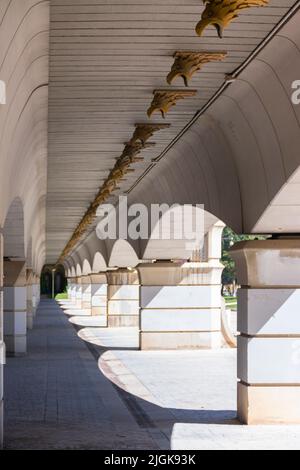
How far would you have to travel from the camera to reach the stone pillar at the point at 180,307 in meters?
24.1

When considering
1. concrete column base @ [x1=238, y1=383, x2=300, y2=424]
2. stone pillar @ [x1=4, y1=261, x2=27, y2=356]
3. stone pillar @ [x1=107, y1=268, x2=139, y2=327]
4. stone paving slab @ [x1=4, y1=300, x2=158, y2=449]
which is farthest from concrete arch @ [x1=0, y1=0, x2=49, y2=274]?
stone pillar @ [x1=107, y1=268, x2=139, y2=327]

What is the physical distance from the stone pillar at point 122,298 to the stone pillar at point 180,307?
1040 centimetres

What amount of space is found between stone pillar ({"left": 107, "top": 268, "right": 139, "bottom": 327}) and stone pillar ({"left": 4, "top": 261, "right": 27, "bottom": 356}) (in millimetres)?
11272

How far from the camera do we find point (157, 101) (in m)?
10.4

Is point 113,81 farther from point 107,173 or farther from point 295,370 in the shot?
point 107,173

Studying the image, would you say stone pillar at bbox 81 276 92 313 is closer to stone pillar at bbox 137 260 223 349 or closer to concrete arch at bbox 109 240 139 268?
concrete arch at bbox 109 240 139 268

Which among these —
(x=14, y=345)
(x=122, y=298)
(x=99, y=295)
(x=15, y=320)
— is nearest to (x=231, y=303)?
(x=99, y=295)

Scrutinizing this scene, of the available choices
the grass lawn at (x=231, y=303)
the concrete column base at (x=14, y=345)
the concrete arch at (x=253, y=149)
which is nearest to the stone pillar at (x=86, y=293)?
the grass lawn at (x=231, y=303)

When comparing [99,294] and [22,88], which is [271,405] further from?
[99,294]

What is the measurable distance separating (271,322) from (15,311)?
1249 centimetres

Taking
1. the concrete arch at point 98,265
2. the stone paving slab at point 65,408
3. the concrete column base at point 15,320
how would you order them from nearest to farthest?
the stone paving slab at point 65,408 < the concrete column base at point 15,320 < the concrete arch at point 98,265

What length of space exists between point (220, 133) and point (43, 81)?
302 centimetres

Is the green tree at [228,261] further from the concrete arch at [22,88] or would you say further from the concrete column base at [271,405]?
the concrete arch at [22,88]
